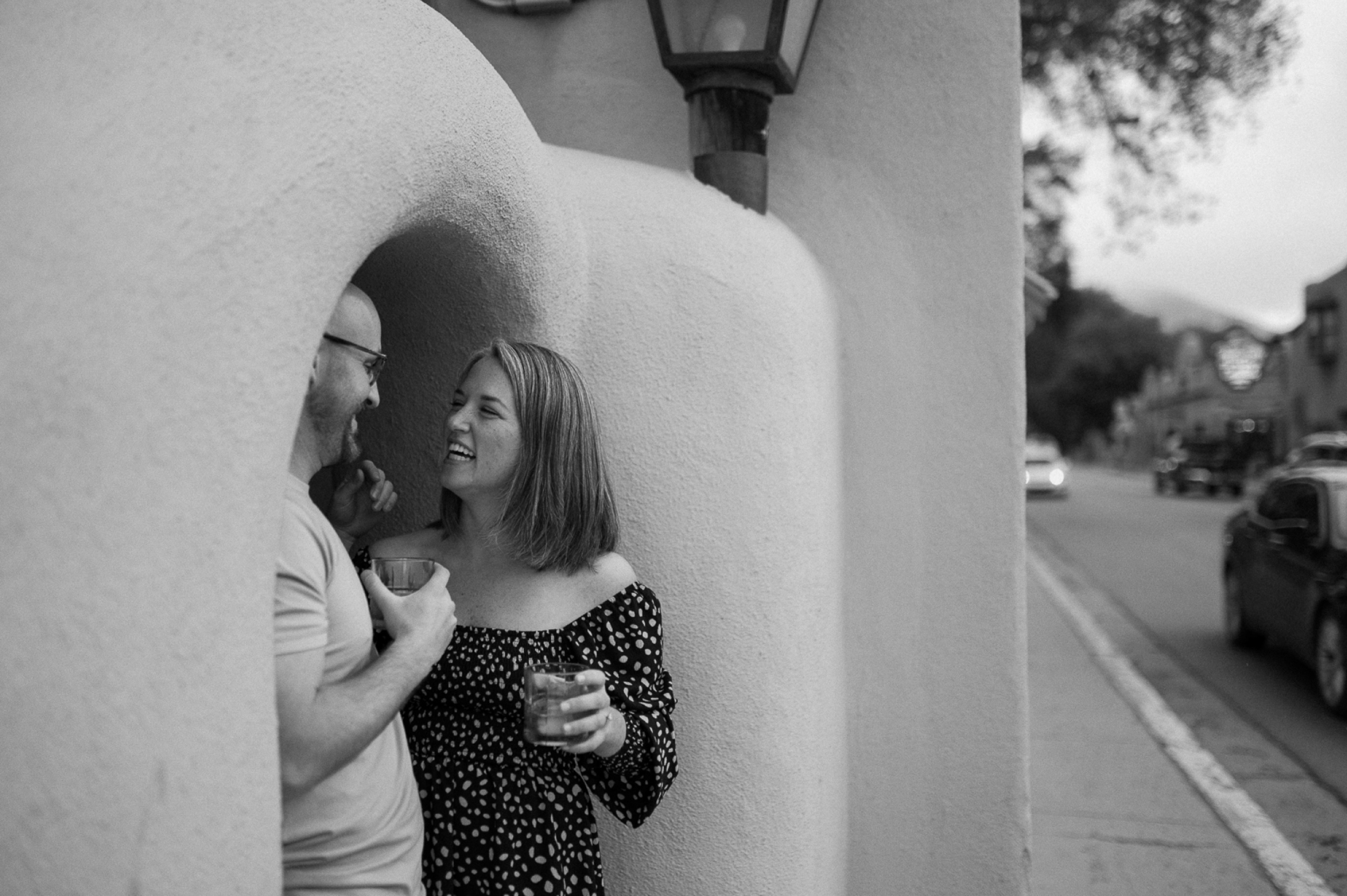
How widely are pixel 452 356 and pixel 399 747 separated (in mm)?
1054

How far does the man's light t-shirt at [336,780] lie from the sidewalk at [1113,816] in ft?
10.7

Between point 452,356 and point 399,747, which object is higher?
point 452,356

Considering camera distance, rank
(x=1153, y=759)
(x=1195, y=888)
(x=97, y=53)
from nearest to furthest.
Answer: (x=97, y=53) < (x=1195, y=888) < (x=1153, y=759)

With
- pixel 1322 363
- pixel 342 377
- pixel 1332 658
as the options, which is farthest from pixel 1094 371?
pixel 342 377

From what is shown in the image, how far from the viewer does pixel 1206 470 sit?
104ft

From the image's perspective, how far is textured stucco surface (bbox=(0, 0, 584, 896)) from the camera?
1.41 metres

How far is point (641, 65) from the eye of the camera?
12.1 ft

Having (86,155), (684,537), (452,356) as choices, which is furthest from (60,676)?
(684,537)

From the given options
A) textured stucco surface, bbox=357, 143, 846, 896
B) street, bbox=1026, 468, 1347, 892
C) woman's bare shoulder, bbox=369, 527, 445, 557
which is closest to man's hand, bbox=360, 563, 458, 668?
woman's bare shoulder, bbox=369, 527, 445, 557

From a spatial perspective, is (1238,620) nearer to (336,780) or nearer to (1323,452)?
(336,780)

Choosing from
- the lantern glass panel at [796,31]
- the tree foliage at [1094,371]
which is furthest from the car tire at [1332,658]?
the tree foliage at [1094,371]

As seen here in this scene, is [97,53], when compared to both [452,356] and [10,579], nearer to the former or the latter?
[10,579]

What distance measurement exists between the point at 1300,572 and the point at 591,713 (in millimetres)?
7763

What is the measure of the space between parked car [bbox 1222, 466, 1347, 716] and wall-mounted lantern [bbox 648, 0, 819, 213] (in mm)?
6115
